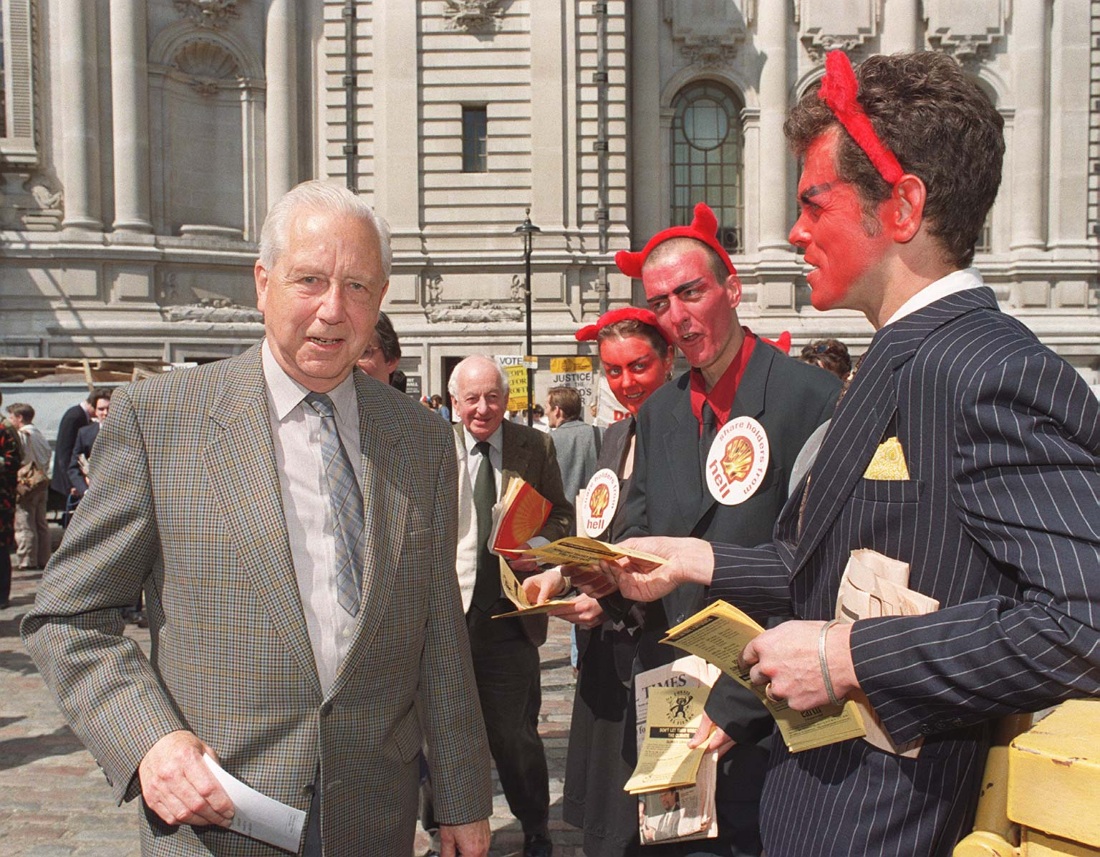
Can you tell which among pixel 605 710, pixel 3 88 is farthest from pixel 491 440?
pixel 3 88

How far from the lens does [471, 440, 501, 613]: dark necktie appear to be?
16.3 ft

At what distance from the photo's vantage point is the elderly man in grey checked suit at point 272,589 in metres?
2.25

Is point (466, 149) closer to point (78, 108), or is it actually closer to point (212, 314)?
point (212, 314)

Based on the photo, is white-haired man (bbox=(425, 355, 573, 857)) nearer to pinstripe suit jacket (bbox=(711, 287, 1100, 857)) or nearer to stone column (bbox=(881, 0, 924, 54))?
pinstripe suit jacket (bbox=(711, 287, 1100, 857))

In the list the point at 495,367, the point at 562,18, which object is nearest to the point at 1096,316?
the point at 562,18

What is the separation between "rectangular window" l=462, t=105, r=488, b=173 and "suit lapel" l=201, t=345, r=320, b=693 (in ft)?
79.1

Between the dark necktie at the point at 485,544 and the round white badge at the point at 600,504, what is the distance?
3.45 feet

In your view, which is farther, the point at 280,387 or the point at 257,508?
the point at 280,387

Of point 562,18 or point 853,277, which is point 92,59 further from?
point 853,277

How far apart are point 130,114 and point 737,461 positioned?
966 inches

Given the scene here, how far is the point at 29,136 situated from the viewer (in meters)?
23.6

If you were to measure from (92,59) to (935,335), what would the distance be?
85.8 ft

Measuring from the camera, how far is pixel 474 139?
2572 centimetres

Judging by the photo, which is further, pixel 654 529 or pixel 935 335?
pixel 654 529
